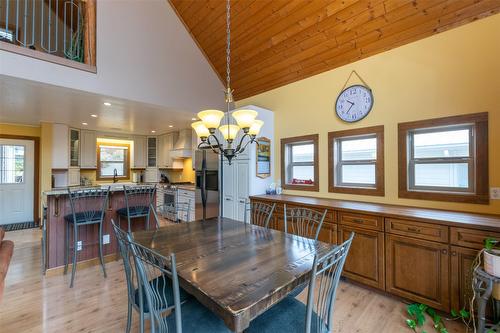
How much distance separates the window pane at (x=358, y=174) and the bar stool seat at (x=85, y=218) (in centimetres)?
345

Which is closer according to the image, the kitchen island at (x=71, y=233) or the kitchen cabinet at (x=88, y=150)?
the kitchen island at (x=71, y=233)

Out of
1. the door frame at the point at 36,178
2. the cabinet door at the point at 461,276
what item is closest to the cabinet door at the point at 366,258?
the cabinet door at the point at 461,276

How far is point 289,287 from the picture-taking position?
1194 millimetres

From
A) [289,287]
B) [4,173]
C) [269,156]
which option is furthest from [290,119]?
[4,173]

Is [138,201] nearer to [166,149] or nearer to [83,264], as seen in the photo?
[83,264]

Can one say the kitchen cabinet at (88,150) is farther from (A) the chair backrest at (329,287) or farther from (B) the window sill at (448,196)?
(B) the window sill at (448,196)

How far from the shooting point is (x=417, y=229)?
84.4 inches

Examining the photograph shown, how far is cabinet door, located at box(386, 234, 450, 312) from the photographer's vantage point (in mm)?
2016

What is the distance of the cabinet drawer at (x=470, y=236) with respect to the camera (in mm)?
1815

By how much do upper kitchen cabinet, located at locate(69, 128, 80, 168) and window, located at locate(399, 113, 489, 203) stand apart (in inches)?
276

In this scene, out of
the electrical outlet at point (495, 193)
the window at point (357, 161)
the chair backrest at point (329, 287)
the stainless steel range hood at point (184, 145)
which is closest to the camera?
the chair backrest at point (329, 287)

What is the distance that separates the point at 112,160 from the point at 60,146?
1507 mm

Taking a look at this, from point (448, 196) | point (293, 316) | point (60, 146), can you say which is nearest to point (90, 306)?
point (293, 316)

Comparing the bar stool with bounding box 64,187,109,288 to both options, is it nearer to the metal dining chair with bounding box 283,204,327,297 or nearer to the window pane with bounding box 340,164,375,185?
the metal dining chair with bounding box 283,204,327,297
